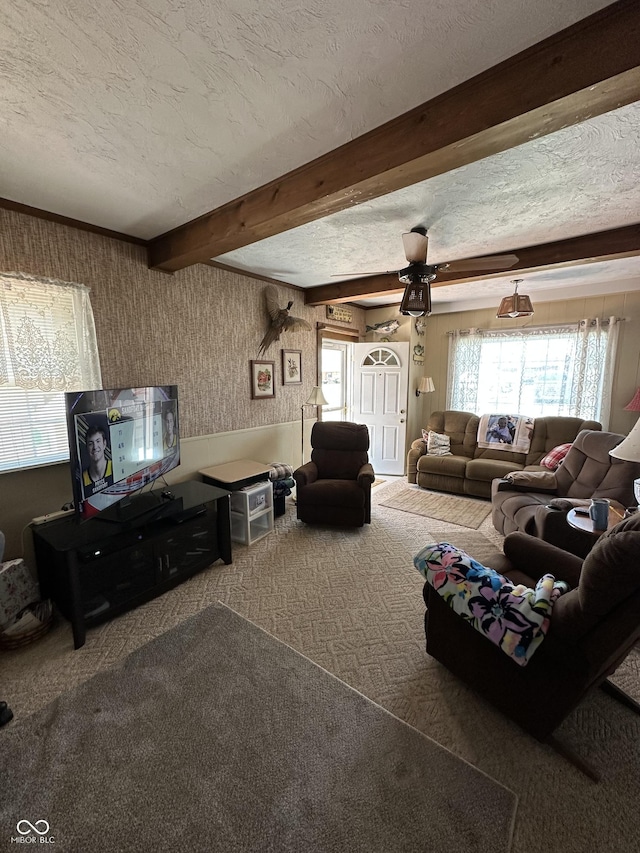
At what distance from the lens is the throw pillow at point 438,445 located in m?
4.66

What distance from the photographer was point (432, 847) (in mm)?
1105

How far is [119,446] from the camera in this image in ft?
7.16

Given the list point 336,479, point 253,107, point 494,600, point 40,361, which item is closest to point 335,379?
point 336,479

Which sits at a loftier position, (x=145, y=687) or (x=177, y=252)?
(x=177, y=252)

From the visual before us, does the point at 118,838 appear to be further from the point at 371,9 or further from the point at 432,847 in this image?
the point at 371,9

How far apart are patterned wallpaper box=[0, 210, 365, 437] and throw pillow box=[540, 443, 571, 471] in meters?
2.93

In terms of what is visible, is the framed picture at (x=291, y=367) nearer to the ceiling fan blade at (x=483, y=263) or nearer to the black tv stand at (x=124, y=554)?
the black tv stand at (x=124, y=554)

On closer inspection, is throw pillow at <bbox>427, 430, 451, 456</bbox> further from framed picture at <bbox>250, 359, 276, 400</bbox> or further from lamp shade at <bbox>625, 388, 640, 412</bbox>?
framed picture at <bbox>250, 359, 276, 400</bbox>

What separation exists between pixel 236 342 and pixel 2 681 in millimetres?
2825

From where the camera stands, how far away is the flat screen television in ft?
6.19

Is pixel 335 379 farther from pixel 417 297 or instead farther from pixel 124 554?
pixel 124 554

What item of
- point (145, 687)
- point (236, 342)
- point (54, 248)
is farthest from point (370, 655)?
point (54, 248)

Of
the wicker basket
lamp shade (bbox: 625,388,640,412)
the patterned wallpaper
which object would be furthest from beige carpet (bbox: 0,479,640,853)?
lamp shade (bbox: 625,388,640,412)

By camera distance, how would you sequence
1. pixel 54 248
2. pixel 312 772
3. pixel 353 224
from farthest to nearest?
1. pixel 353 224
2. pixel 54 248
3. pixel 312 772
